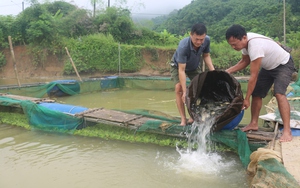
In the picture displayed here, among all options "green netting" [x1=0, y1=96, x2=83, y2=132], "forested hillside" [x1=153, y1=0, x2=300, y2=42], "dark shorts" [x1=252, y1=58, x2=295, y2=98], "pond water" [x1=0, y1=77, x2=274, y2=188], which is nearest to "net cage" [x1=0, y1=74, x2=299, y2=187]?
"green netting" [x1=0, y1=96, x2=83, y2=132]

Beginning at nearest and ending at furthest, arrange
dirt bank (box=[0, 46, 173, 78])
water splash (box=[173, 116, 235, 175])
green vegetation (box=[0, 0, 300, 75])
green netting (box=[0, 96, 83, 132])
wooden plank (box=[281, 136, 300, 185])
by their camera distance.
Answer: wooden plank (box=[281, 136, 300, 185]) < water splash (box=[173, 116, 235, 175]) < green netting (box=[0, 96, 83, 132]) < green vegetation (box=[0, 0, 300, 75]) < dirt bank (box=[0, 46, 173, 78])

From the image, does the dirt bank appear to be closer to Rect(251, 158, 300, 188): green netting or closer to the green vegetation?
the green vegetation

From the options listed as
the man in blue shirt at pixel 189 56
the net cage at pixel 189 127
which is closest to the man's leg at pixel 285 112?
the net cage at pixel 189 127

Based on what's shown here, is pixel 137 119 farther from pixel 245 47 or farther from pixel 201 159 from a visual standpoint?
pixel 245 47

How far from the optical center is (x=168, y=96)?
10.1 m

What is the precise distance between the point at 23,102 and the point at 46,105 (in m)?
0.50

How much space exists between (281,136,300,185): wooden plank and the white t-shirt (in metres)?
0.93

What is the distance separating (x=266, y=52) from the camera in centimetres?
332

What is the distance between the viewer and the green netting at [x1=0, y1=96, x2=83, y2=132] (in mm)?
5391

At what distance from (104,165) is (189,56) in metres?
1.95

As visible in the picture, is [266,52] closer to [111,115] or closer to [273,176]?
[273,176]

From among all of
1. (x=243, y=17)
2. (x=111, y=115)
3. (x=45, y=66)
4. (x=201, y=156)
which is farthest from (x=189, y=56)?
(x=243, y=17)

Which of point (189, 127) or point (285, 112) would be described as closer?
point (285, 112)

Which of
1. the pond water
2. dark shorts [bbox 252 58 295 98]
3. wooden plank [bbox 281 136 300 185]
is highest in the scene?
dark shorts [bbox 252 58 295 98]
